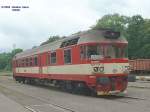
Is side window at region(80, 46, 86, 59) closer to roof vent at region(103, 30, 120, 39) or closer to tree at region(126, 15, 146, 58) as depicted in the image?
roof vent at region(103, 30, 120, 39)

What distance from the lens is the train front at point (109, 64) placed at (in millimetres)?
21453

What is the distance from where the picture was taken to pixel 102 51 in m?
21.9

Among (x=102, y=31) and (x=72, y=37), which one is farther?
(x=72, y=37)

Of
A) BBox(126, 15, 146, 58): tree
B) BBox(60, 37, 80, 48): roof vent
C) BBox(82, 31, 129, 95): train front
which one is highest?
BBox(126, 15, 146, 58): tree

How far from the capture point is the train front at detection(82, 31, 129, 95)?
845 inches

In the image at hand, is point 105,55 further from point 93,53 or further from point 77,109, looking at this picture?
point 77,109

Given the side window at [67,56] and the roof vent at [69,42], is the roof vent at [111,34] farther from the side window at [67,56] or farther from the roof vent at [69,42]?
the side window at [67,56]

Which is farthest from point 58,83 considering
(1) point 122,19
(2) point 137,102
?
(1) point 122,19

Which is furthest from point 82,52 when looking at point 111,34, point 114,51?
point 111,34

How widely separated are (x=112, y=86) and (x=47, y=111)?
247 inches

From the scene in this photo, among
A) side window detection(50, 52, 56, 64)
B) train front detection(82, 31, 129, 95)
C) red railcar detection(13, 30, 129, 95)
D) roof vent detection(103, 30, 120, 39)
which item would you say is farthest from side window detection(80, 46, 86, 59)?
side window detection(50, 52, 56, 64)

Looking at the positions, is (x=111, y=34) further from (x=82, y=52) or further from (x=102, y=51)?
(x=82, y=52)

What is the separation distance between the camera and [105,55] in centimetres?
2188

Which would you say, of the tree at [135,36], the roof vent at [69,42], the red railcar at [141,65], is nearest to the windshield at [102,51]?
the roof vent at [69,42]
